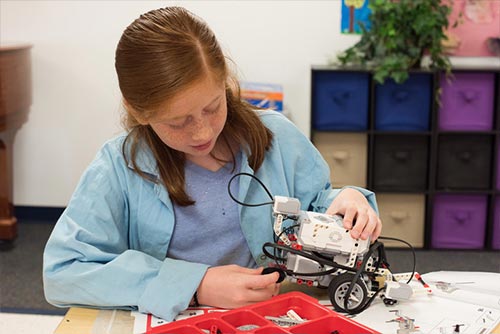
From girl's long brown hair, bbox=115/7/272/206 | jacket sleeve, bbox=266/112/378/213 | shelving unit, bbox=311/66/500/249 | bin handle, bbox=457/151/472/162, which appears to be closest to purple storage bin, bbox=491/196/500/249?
shelving unit, bbox=311/66/500/249

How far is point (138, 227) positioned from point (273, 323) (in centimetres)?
34

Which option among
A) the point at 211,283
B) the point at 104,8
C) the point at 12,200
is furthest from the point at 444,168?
the point at 211,283

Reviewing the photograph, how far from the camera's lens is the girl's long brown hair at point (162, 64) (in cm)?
107

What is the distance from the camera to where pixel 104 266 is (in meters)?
1.10

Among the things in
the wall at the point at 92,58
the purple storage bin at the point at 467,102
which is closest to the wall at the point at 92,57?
the wall at the point at 92,58

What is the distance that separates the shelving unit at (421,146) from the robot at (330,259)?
1920 mm

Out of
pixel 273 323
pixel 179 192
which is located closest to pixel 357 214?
pixel 273 323

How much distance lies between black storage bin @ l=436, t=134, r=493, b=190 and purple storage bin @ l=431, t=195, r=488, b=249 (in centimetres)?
7

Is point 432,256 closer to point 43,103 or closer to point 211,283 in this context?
point 43,103

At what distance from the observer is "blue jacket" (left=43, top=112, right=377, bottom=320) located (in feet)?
3.56

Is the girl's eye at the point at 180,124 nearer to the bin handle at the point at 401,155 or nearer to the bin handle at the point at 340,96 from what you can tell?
the bin handle at the point at 340,96

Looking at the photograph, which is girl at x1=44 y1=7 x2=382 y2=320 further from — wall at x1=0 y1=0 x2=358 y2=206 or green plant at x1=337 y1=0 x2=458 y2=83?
wall at x1=0 y1=0 x2=358 y2=206

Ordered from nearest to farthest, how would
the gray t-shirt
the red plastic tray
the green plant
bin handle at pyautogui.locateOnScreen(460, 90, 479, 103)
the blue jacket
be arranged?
the red plastic tray, the blue jacket, the gray t-shirt, the green plant, bin handle at pyautogui.locateOnScreen(460, 90, 479, 103)

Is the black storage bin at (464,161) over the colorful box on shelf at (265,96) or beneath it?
beneath
